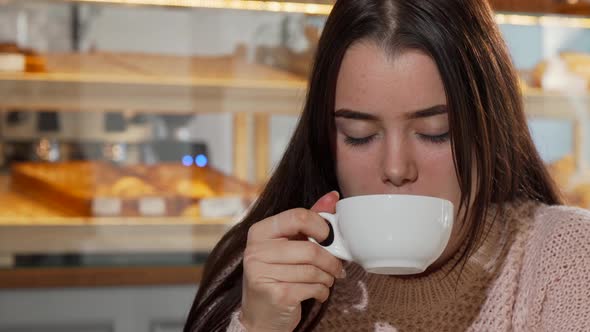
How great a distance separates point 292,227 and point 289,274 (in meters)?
0.05

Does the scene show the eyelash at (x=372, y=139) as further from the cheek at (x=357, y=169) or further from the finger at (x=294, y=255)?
the finger at (x=294, y=255)

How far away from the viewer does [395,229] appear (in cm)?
89

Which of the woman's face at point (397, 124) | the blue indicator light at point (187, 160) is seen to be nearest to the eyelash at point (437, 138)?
the woman's face at point (397, 124)

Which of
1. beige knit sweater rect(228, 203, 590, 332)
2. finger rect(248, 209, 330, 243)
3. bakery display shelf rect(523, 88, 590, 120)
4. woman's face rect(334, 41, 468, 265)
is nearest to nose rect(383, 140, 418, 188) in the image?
woman's face rect(334, 41, 468, 265)

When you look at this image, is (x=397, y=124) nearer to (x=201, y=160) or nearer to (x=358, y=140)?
(x=358, y=140)

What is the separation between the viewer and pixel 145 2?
2342 mm

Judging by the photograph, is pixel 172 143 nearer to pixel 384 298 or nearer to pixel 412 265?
pixel 384 298

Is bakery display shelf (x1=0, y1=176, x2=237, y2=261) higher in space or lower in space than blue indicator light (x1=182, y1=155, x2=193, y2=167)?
lower

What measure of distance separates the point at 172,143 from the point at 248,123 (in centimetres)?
22

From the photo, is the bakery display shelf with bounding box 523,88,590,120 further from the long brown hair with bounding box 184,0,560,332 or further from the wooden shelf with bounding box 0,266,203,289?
the long brown hair with bounding box 184,0,560,332

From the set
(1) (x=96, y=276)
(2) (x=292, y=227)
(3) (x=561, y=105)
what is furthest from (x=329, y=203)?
(3) (x=561, y=105)

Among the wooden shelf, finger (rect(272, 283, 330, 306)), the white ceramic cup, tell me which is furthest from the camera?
the wooden shelf

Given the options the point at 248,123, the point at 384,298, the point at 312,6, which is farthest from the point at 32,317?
the point at 384,298

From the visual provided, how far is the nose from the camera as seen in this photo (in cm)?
102
